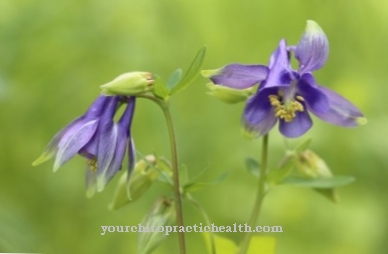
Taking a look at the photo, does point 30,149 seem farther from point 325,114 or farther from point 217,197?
point 325,114

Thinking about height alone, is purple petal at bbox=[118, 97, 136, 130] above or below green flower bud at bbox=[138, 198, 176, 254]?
above

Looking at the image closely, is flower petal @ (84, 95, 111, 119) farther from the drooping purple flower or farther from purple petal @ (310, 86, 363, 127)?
purple petal @ (310, 86, 363, 127)

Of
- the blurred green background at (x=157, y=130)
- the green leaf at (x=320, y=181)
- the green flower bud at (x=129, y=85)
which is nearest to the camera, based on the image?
the green flower bud at (x=129, y=85)

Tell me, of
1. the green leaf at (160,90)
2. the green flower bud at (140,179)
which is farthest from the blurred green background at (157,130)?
the green leaf at (160,90)

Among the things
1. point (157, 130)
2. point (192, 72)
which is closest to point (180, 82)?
point (192, 72)

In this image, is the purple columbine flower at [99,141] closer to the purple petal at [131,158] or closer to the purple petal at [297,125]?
the purple petal at [131,158]

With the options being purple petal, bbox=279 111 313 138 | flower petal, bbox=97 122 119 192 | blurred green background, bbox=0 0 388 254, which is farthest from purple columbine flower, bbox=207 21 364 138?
blurred green background, bbox=0 0 388 254

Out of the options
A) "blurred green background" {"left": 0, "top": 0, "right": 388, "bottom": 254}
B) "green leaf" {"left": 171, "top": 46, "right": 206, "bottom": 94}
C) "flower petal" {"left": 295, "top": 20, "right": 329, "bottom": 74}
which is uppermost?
"flower petal" {"left": 295, "top": 20, "right": 329, "bottom": 74}
